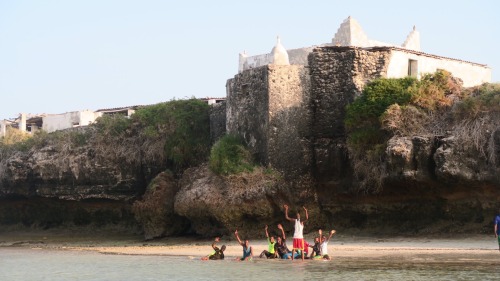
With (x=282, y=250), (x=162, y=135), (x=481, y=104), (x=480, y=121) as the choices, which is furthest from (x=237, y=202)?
(x=481, y=104)

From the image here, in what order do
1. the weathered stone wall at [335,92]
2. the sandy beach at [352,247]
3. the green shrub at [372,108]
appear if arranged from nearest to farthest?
1. the sandy beach at [352,247]
2. the green shrub at [372,108]
3. the weathered stone wall at [335,92]

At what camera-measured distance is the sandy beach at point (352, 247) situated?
69.6 feet

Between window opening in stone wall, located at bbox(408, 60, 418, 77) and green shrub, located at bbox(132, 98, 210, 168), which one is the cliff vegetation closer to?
window opening in stone wall, located at bbox(408, 60, 418, 77)

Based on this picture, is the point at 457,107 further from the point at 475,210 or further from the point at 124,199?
the point at 124,199

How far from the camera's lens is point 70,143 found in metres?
34.5

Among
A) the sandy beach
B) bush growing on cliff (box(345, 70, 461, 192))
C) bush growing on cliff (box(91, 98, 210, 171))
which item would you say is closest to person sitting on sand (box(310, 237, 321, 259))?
the sandy beach

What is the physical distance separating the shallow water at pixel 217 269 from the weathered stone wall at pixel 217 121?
23.1ft

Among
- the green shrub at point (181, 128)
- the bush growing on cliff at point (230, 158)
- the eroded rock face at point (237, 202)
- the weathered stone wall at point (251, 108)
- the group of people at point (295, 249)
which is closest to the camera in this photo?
the group of people at point (295, 249)

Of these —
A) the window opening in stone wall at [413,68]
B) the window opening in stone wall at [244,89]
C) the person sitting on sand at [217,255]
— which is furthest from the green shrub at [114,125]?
the person sitting on sand at [217,255]

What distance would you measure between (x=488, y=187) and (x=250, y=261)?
6.70 meters

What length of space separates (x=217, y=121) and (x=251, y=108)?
3354 mm

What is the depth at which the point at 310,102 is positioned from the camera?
2836cm

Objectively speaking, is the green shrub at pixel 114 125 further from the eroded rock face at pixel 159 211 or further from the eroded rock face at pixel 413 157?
the eroded rock face at pixel 413 157

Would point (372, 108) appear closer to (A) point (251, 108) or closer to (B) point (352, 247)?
(A) point (251, 108)
